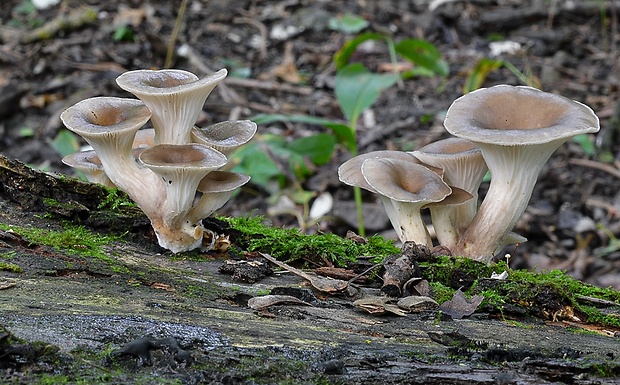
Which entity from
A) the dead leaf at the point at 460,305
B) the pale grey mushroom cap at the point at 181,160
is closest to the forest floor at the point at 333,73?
the pale grey mushroom cap at the point at 181,160

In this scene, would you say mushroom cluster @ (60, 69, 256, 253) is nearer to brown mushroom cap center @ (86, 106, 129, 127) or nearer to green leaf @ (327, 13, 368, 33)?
brown mushroom cap center @ (86, 106, 129, 127)

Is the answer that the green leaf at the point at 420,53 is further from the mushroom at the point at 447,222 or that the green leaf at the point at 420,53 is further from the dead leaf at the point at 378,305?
the dead leaf at the point at 378,305

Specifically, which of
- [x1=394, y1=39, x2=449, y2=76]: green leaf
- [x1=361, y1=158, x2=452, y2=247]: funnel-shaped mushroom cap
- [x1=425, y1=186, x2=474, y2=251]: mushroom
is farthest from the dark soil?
[x1=361, y1=158, x2=452, y2=247]: funnel-shaped mushroom cap

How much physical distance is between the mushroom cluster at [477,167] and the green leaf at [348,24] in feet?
22.5

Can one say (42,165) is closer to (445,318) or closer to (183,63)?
(183,63)

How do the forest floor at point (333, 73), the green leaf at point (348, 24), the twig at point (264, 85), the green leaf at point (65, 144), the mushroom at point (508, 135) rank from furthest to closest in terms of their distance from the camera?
1. the green leaf at point (348, 24)
2. the twig at point (264, 85)
3. the green leaf at point (65, 144)
4. the forest floor at point (333, 73)
5. the mushroom at point (508, 135)

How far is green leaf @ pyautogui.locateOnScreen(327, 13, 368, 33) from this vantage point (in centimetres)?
1009

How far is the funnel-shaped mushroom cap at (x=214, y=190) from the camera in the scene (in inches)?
120

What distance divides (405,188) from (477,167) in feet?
1.63

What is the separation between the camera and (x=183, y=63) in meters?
9.62

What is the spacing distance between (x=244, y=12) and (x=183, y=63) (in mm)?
2729

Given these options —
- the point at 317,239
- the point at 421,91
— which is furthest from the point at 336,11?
the point at 317,239

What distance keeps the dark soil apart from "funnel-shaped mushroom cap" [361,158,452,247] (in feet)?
9.36

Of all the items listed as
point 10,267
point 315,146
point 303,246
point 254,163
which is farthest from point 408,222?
point 254,163
